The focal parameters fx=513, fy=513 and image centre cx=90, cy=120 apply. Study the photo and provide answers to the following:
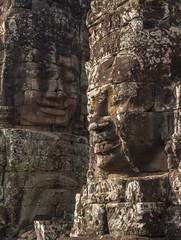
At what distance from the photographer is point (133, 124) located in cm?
585

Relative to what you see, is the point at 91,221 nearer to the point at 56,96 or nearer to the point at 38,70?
the point at 56,96

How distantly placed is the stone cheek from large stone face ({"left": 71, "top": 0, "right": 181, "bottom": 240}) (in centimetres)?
347

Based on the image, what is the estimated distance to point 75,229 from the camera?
6.41 m

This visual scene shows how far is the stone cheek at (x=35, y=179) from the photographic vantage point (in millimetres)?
9602

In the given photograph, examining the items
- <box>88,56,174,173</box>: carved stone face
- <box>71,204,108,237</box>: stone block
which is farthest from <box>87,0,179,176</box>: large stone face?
<box>71,204,108,237</box>: stone block

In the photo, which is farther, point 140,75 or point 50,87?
point 50,87

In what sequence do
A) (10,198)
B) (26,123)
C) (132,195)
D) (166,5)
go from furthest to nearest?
(26,123), (10,198), (166,5), (132,195)

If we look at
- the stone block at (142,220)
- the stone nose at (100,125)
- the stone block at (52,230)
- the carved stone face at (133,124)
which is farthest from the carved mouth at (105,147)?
the stone block at (52,230)

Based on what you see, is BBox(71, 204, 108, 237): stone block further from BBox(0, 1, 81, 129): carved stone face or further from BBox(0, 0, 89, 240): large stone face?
BBox(0, 1, 81, 129): carved stone face

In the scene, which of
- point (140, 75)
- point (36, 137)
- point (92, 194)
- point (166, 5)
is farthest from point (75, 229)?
point (36, 137)

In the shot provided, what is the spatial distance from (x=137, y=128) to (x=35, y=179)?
4.45 m

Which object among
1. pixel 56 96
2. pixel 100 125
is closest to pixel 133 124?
pixel 100 125

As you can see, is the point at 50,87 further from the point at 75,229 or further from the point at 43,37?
the point at 75,229

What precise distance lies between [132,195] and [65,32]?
238 inches
